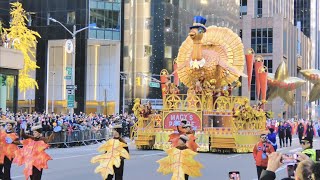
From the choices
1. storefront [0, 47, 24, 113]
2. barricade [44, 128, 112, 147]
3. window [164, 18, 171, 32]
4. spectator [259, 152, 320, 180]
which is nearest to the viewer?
spectator [259, 152, 320, 180]

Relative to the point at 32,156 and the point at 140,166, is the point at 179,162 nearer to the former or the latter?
the point at 32,156

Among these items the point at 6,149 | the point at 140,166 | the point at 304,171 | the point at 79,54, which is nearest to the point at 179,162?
the point at 6,149

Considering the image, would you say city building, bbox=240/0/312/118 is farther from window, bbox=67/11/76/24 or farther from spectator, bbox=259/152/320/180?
spectator, bbox=259/152/320/180

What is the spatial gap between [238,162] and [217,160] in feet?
3.35

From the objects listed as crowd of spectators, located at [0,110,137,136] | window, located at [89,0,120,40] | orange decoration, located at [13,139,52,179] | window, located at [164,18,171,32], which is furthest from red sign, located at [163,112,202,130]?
window, located at [164,18,171,32]

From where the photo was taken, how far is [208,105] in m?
24.5

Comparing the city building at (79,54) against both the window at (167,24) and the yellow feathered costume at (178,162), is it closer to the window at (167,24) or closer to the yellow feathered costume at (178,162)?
the window at (167,24)

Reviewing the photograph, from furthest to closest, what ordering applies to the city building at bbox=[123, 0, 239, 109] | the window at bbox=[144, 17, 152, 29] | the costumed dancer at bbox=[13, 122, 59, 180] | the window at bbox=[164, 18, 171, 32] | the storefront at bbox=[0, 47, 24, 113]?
1. the window at bbox=[164, 18, 171, 32]
2. the window at bbox=[144, 17, 152, 29]
3. the city building at bbox=[123, 0, 239, 109]
4. the storefront at bbox=[0, 47, 24, 113]
5. the costumed dancer at bbox=[13, 122, 59, 180]

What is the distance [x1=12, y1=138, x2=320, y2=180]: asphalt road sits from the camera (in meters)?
15.1

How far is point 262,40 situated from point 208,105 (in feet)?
191

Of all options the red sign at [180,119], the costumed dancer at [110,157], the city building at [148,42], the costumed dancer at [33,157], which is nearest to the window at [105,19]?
the city building at [148,42]

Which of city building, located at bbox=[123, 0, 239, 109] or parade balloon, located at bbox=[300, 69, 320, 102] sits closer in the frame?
parade balloon, located at bbox=[300, 69, 320, 102]

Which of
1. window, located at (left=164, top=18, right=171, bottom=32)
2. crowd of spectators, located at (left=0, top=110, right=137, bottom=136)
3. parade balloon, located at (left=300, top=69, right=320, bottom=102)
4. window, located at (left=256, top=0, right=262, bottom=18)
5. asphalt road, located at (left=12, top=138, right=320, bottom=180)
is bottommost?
asphalt road, located at (left=12, top=138, right=320, bottom=180)

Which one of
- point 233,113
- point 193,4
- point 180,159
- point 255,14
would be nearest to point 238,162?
Result: point 233,113
